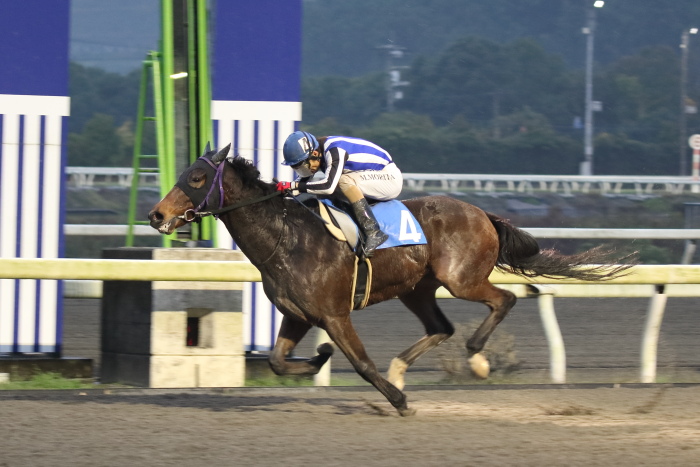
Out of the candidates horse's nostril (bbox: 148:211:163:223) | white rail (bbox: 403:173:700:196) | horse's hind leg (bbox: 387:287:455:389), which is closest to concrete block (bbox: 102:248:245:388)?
horse's hind leg (bbox: 387:287:455:389)

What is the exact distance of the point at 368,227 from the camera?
5586 mm

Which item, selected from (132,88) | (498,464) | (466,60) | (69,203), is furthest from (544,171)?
(498,464)

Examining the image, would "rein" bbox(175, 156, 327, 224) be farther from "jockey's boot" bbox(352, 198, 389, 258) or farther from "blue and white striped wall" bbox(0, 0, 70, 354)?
"blue and white striped wall" bbox(0, 0, 70, 354)

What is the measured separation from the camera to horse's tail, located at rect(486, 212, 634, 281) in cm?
643

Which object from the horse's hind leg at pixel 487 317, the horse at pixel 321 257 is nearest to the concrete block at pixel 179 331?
the horse at pixel 321 257

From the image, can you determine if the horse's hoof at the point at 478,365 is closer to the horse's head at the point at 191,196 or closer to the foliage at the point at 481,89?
the horse's head at the point at 191,196

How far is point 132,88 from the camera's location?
4569 cm

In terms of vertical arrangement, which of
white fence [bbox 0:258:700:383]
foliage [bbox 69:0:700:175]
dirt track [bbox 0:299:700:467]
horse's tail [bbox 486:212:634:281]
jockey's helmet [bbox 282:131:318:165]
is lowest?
dirt track [bbox 0:299:700:467]

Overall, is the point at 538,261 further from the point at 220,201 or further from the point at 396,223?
the point at 220,201

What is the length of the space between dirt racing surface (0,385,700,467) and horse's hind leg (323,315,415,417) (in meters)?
0.13

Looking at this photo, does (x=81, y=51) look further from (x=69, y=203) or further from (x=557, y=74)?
(x=69, y=203)

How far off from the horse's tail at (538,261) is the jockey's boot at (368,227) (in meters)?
1.10

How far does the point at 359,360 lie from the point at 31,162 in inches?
111

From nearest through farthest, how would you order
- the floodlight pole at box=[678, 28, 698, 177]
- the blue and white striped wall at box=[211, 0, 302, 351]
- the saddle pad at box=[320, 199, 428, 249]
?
1. the saddle pad at box=[320, 199, 428, 249]
2. the blue and white striped wall at box=[211, 0, 302, 351]
3. the floodlight pole at box=[678, 28, 698, 177]
